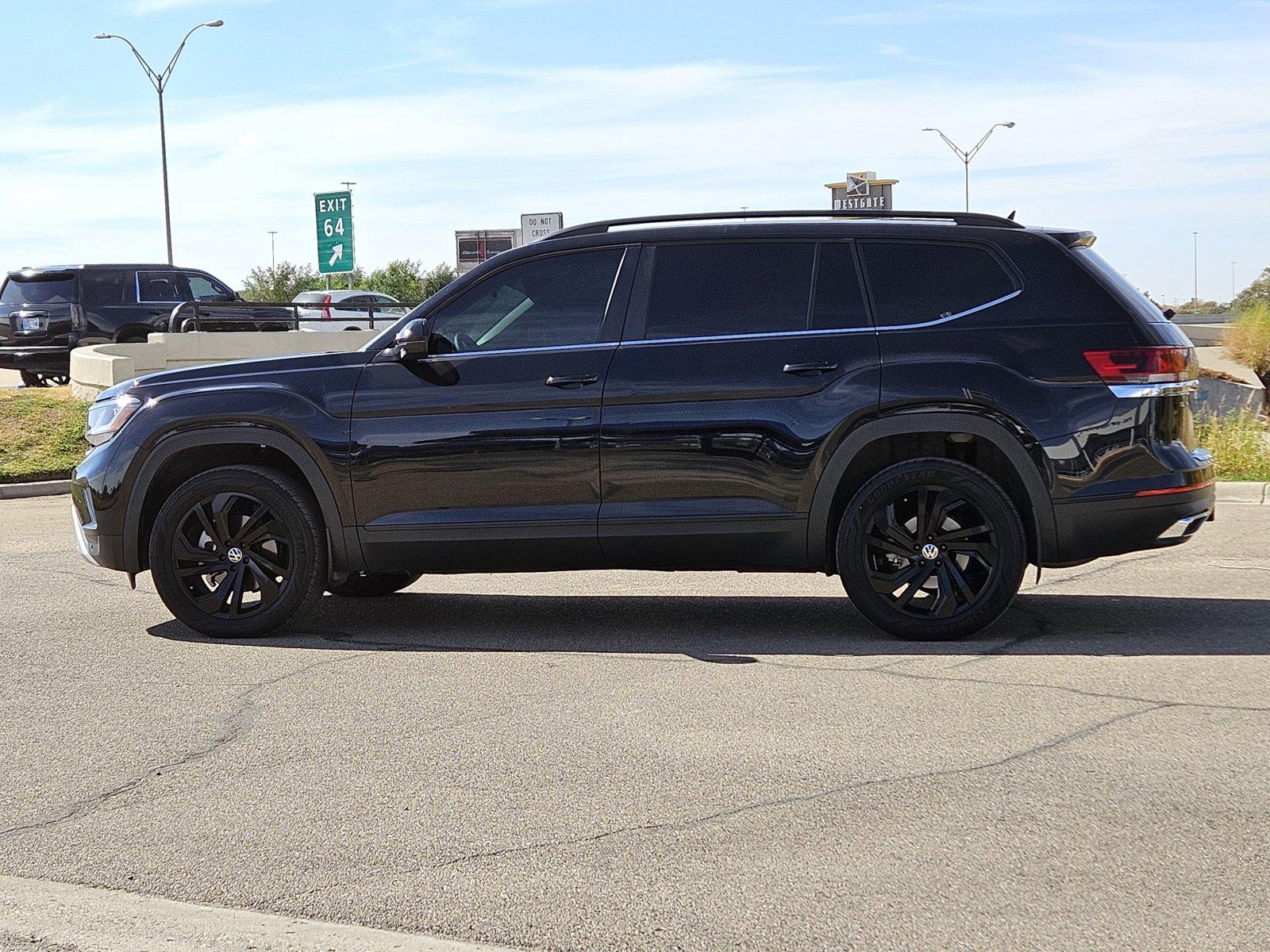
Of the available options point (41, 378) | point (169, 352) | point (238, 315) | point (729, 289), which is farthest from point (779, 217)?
point (41, 378)

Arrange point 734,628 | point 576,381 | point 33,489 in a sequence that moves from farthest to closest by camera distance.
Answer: point 33,489
point 734,628
point 576,381

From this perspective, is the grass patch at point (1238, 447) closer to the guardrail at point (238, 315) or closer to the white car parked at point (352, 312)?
the guardrail at point (238, 315)

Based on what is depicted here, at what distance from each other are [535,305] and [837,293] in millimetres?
1410

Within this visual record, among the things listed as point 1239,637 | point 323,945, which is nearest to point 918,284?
point 1239,637

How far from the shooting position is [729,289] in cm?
696

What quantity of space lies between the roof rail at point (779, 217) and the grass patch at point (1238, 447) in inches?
278

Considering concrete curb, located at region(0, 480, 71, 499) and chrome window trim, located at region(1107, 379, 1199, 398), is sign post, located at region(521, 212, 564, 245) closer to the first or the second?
concrete curb, located at region(0, 480, 71, 499)

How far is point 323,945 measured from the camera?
3.53m

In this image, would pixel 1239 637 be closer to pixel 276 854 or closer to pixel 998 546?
pixel 998 546

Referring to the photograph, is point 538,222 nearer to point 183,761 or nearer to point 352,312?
point 352,312

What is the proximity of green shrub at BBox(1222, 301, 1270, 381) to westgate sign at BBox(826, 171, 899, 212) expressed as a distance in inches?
980

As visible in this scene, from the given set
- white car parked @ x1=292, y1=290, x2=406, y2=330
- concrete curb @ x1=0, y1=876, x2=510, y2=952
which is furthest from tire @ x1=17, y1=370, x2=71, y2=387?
concrete curb @ x1=0, y1=876, x2=510, y2=952

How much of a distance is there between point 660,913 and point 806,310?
377cm

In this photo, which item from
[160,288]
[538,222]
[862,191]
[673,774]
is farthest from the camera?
[862,191]
